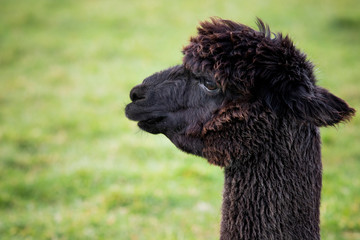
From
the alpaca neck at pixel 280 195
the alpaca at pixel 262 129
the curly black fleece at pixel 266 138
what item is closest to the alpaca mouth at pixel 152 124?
the alpaca at pixel 262 129

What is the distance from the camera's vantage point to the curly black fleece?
2643 millimetres

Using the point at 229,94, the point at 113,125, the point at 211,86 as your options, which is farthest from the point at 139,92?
the point at 113,125

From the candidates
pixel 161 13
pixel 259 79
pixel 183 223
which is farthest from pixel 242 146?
pixel 161 13

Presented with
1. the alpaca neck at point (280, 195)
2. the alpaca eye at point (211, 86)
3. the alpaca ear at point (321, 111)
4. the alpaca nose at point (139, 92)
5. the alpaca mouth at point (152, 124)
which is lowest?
the alpaca neck at point (280, 195)

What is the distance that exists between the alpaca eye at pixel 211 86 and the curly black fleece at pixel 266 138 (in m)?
0.08

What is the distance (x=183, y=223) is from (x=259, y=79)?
Result: 3059mm

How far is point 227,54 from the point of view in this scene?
110 inches

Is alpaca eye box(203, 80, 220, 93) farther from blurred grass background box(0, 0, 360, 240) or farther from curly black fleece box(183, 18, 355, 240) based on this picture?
blurred grass background box(0, 0, 360, 240)

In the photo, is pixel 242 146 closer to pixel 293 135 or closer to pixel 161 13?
pixel 293 135

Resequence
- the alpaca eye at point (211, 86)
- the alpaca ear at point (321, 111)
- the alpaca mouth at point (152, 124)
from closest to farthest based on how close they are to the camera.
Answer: the alpaca ear at point (321, 111) → the alpaca eye at point (211, 86) → the alpaca mouth at point (152, 124)

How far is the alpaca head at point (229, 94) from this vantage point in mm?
2566

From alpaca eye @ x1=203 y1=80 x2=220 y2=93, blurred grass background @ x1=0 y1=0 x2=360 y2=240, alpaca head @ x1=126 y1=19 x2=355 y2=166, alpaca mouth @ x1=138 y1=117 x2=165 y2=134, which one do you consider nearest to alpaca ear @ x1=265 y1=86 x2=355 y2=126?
alpaca head @ x1=126 y1=19 x2=355 y2=166

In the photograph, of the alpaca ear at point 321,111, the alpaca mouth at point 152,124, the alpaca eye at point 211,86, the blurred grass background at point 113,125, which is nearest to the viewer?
the alpaca ear at point 321,111

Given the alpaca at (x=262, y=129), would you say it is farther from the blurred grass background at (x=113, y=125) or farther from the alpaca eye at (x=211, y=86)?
the blurred grass background at (x=113, y=125)
